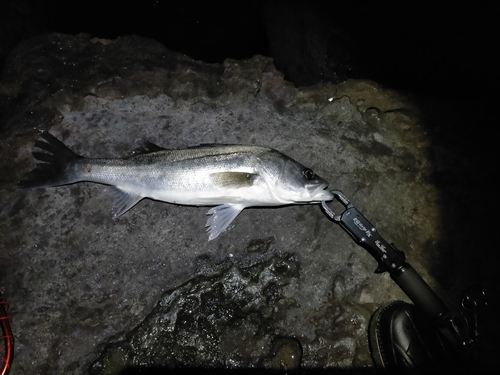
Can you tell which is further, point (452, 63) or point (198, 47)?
point (198, 47)

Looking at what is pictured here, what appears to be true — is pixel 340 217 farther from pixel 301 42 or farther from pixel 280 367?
pixel 301 42

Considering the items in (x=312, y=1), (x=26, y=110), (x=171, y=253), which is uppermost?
(x=312, y=1)

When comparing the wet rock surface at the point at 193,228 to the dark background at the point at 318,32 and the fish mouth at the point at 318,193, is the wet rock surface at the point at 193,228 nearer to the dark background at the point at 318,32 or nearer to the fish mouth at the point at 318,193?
the fish mouth at the point at 318,193

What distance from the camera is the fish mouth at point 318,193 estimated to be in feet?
11.1

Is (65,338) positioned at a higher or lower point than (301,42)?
lower

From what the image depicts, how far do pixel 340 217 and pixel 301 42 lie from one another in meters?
3.57

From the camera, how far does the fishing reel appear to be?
2.94m

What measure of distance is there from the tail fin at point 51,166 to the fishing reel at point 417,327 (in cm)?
313

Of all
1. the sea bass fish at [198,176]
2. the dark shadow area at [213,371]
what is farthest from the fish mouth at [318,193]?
the dark shadow area at [213,371]

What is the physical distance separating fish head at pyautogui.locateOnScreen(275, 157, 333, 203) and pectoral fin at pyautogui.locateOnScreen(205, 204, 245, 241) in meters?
0.50

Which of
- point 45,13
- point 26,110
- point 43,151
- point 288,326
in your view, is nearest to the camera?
point 288,326

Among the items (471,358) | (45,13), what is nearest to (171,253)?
(471,358)

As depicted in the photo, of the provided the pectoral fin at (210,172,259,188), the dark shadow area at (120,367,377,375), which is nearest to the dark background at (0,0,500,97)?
the pectoral fin at (210,172,259,188)

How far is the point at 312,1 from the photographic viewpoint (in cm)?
572
